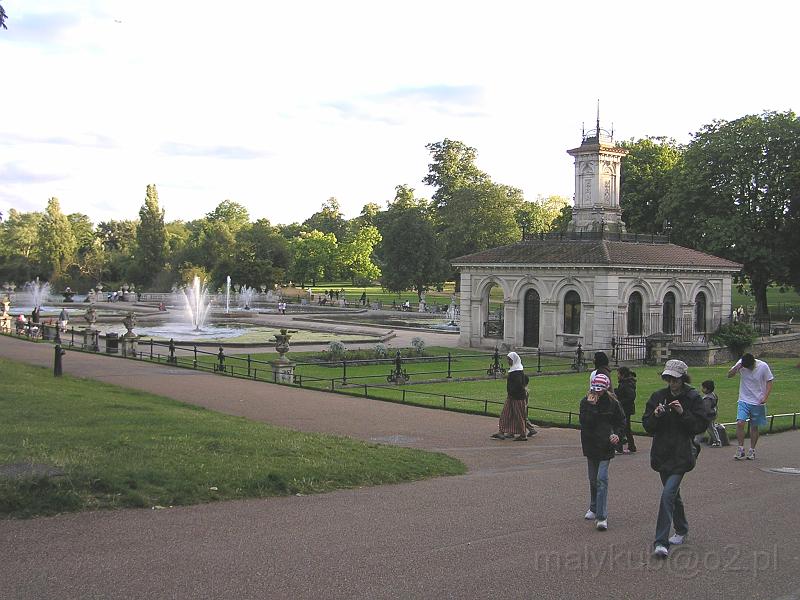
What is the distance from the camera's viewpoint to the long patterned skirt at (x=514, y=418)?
53.8 ft

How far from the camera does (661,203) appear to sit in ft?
188

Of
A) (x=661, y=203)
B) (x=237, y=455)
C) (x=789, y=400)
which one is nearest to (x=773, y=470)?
(x=237, y=455)

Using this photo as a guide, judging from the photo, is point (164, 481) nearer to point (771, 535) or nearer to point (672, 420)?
point (672, 420)

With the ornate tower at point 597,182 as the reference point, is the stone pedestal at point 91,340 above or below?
below

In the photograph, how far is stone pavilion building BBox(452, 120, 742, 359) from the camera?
3909 centimetres

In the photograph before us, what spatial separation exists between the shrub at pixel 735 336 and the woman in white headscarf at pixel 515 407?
26.1m

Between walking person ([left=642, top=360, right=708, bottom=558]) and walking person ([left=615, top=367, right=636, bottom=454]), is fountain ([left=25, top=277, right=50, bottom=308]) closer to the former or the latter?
walking person ([left=615, top=367, right=636, bottom=454])

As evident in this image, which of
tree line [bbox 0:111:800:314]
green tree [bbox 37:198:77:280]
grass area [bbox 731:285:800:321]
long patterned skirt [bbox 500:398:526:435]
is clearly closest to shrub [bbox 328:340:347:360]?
long patterned skirt [bbox 500:398:526:435]

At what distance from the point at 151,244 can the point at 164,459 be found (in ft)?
310

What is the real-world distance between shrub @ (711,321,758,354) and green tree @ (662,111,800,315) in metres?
11.1

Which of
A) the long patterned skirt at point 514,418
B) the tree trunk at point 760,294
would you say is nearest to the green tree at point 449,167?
the tree trunk at point 760,294

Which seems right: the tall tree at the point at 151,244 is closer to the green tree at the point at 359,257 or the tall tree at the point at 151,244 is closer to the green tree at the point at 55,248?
the green tree at the point at 55,248

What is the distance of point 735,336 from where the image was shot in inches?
1571

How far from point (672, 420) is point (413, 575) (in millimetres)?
2943
